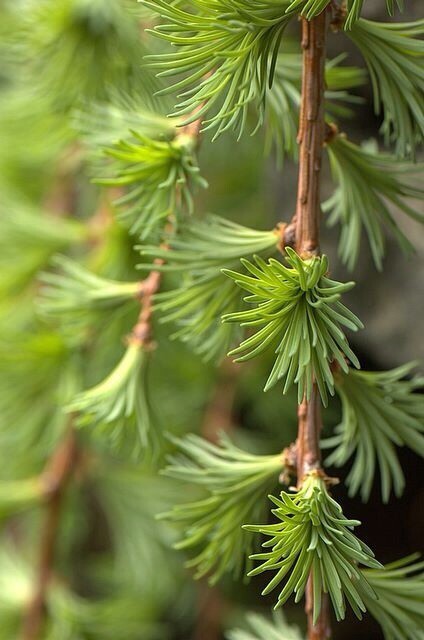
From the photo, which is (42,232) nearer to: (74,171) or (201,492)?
(74,171)

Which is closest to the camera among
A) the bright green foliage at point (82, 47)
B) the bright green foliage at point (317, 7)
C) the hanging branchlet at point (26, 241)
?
the bright green foliage at point (317, 7)

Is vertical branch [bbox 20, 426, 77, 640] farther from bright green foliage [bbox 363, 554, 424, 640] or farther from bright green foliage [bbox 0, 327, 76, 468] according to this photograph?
bright green foliage [bbox 363, 554, 424, 640]

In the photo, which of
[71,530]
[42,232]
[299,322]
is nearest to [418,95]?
[299,322]

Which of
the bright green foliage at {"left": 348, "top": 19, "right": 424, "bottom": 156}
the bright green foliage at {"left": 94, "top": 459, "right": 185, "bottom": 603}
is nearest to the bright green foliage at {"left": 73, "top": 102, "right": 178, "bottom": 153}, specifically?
the bright green foliage at {"left": 348, "top": 19, "right": 424, "bottom": 156}

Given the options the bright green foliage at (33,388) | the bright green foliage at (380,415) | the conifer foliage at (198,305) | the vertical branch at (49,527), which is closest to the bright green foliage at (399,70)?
the conifer foliage at (198,305)

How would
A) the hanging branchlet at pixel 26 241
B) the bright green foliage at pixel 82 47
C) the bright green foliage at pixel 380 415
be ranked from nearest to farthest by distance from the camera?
the bright green foliage at pixel 380 415, the bright green foliage at pixel 82 47, the hanging branchlet at pixel 26 241

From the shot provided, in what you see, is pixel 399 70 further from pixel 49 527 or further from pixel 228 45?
pixel 49 527

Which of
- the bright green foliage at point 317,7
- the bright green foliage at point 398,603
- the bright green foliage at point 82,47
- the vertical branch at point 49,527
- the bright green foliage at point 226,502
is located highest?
the bright green foliage at point 82,47

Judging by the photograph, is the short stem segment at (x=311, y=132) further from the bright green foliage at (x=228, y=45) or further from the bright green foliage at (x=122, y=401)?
the bright green foliage at (x=122, y=401)
